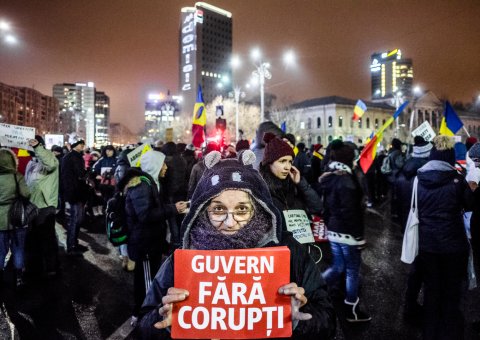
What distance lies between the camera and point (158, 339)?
5.92 ft

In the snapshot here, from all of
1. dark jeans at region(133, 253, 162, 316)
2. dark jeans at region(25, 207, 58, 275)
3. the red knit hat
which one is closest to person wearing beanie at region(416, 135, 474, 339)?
the red knit hat

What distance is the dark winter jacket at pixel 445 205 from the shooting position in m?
3.84

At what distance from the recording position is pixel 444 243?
3850 mm

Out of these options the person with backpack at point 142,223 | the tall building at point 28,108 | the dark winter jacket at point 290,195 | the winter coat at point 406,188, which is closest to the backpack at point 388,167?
the winter coat at point 406,188

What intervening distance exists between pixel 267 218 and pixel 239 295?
0.43 metres

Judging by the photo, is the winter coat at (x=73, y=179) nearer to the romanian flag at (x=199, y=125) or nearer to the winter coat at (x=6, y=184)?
the winter coat at (x=6, y=184)

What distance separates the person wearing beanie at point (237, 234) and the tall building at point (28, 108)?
13616 cm

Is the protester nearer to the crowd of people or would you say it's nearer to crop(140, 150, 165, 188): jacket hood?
the crowd of people

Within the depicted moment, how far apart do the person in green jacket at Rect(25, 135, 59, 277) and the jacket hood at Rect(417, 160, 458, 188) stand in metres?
5.41

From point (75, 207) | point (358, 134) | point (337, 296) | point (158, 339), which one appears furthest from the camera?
→ point (358, 134)

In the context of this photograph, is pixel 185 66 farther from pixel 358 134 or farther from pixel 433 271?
pixel 433 271

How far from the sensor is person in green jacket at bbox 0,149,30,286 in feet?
17.6

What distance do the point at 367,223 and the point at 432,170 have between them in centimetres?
707

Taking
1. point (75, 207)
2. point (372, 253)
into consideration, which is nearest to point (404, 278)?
point (372, 253)
